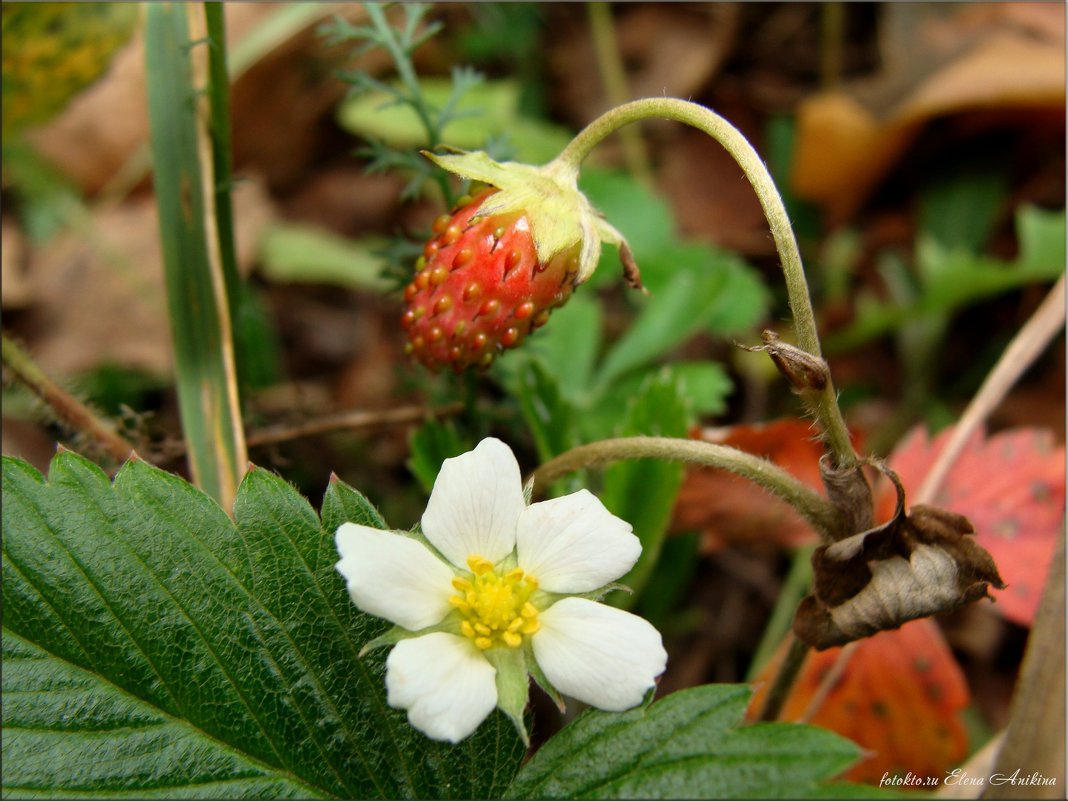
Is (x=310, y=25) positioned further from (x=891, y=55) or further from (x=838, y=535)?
(x=838, y=535)

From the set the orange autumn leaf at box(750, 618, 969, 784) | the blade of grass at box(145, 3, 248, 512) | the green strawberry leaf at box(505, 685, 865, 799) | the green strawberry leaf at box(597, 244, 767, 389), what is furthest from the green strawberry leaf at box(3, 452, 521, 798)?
the green strawberry leaf at box(597, 244, 767, 389)

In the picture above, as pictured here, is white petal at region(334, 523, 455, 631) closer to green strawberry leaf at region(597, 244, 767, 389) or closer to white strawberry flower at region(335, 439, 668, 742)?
white strawberry flower at region(335, 439, 668, 742)

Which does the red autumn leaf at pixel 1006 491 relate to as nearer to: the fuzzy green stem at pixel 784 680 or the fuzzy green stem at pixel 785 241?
the fuzzy green stem at pixel 784 680

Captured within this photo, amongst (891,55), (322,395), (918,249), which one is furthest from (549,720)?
(891,55)

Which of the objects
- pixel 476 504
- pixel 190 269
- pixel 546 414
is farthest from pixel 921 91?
pixel 476 504

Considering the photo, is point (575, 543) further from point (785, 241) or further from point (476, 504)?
point (785, 241)

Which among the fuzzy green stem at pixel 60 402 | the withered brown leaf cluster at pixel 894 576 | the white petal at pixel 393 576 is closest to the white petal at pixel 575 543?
the white petal at pixel 393 576
